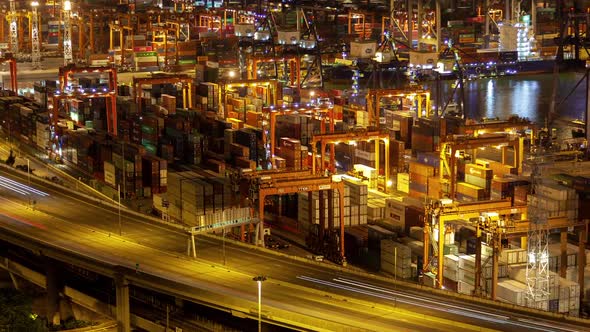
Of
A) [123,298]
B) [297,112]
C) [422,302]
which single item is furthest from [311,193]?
[297,112]

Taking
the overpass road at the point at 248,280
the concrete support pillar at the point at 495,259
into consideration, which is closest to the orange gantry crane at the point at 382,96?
the overpass road at the point at 248,280

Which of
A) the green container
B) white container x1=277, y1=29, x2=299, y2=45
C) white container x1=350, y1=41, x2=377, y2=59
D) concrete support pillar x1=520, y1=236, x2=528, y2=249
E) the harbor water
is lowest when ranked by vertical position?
concrete support pillar x1=520, y1=236, x2=528, y2=249

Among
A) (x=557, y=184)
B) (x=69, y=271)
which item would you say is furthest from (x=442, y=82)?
(x=69, y=271)

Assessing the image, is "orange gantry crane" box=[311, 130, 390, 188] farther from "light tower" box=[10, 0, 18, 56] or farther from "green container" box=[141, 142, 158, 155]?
"light tower" box=[10, 0, 18, 56]

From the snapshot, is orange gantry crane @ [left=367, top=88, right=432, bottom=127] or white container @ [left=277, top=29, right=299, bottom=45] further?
white container @ [left=277, top=29, right=299, bottom=45]

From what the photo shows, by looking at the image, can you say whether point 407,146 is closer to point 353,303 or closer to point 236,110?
point 236,110

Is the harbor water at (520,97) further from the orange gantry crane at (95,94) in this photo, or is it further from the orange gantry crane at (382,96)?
the orange gantry crane at (95,94)

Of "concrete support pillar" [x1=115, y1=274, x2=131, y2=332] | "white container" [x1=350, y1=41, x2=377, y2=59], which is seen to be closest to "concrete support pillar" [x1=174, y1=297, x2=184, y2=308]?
"concrete support pillar" [x1=115, y1=274, x2=131, y2=332]
